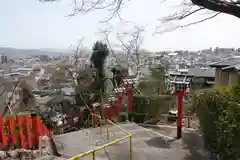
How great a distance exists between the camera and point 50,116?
17.9 metres

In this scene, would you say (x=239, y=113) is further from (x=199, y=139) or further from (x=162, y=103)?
(x=162, y=103)

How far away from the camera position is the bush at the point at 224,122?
14.4 ft

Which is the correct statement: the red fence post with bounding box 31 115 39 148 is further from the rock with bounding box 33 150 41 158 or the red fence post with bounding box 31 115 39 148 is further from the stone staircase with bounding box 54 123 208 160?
the stone staircase with bounding box 54 123 208 160

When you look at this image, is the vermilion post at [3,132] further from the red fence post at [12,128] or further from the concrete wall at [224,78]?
the concrete wall at [224,78]

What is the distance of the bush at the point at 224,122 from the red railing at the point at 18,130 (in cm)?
487

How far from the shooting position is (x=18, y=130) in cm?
545

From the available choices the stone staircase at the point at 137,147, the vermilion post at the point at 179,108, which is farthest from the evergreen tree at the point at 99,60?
the vermilion post at the point at 179,108

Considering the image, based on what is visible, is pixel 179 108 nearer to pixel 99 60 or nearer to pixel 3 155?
pixel 3 155

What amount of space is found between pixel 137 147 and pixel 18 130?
354 centimetres

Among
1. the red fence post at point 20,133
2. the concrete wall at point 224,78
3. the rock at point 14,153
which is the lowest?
the rock at point 14,153

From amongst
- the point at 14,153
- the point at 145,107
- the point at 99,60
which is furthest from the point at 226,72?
the point at 14,153

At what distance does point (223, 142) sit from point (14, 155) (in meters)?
5.22

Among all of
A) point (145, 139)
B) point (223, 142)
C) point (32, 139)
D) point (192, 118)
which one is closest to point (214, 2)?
point (223, 142)

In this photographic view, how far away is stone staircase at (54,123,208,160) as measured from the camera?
5.82 metres
